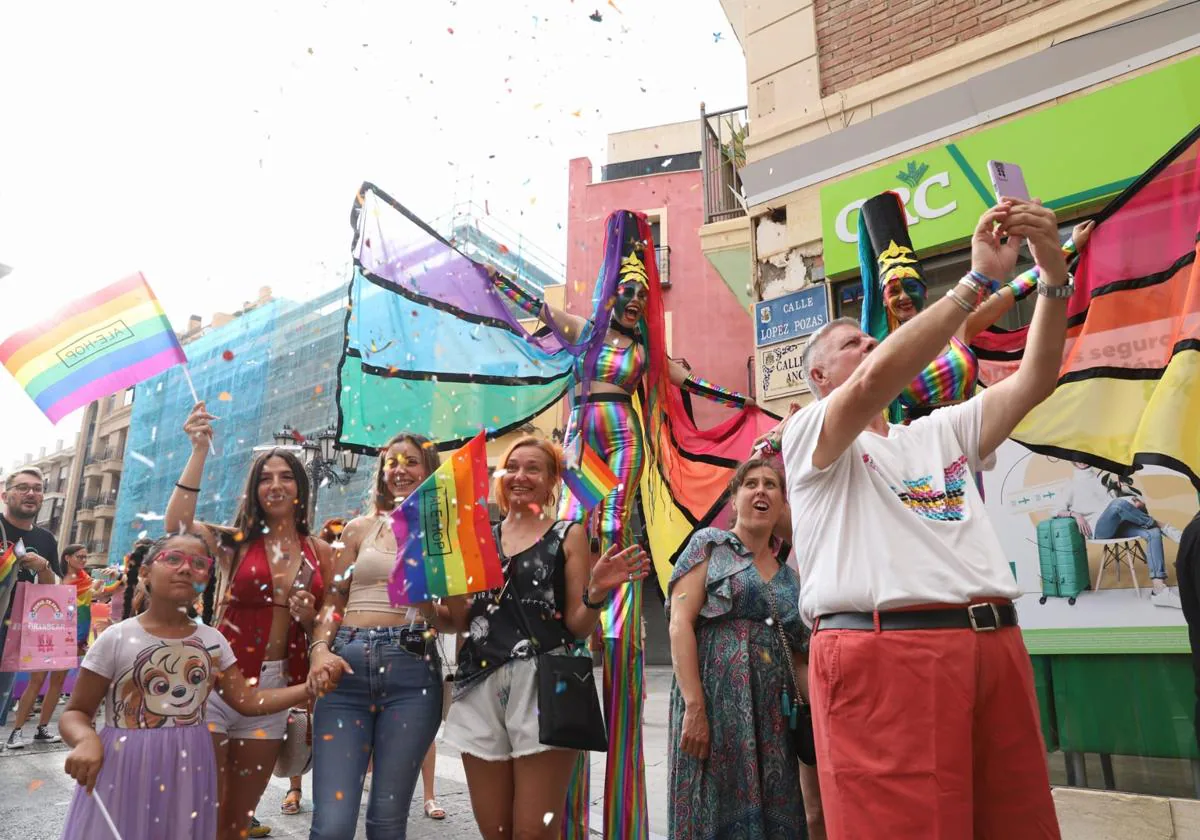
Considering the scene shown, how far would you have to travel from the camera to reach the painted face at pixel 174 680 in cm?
254

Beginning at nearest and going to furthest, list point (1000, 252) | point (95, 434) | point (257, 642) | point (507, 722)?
point (1000, 252) → point (507, 722) → point (257, 642) → point (95, 434)

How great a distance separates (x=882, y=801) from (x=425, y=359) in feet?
10.1

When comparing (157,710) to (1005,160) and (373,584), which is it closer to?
(373,584)

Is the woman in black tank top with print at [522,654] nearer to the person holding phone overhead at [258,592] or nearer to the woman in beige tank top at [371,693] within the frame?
the woman in beige tank top at [371,693]

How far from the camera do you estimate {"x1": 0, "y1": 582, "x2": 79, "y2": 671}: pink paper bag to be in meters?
5.93

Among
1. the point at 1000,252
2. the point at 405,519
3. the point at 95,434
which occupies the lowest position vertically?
the point at 405,519

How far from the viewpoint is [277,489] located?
3096mm

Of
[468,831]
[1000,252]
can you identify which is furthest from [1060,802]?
[1000,252]

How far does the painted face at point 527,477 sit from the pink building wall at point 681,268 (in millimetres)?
11771

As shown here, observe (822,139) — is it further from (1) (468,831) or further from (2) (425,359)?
(1) (468,831)

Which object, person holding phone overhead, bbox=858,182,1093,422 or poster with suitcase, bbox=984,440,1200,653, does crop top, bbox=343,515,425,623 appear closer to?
person holding phone overhead, bbox=858,182,1093,422

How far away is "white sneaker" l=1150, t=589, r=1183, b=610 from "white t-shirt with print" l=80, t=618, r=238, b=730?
13.5 feet

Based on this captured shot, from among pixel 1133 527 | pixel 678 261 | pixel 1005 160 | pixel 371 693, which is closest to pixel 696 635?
pixel 371 693

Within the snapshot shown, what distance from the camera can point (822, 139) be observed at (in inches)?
229
